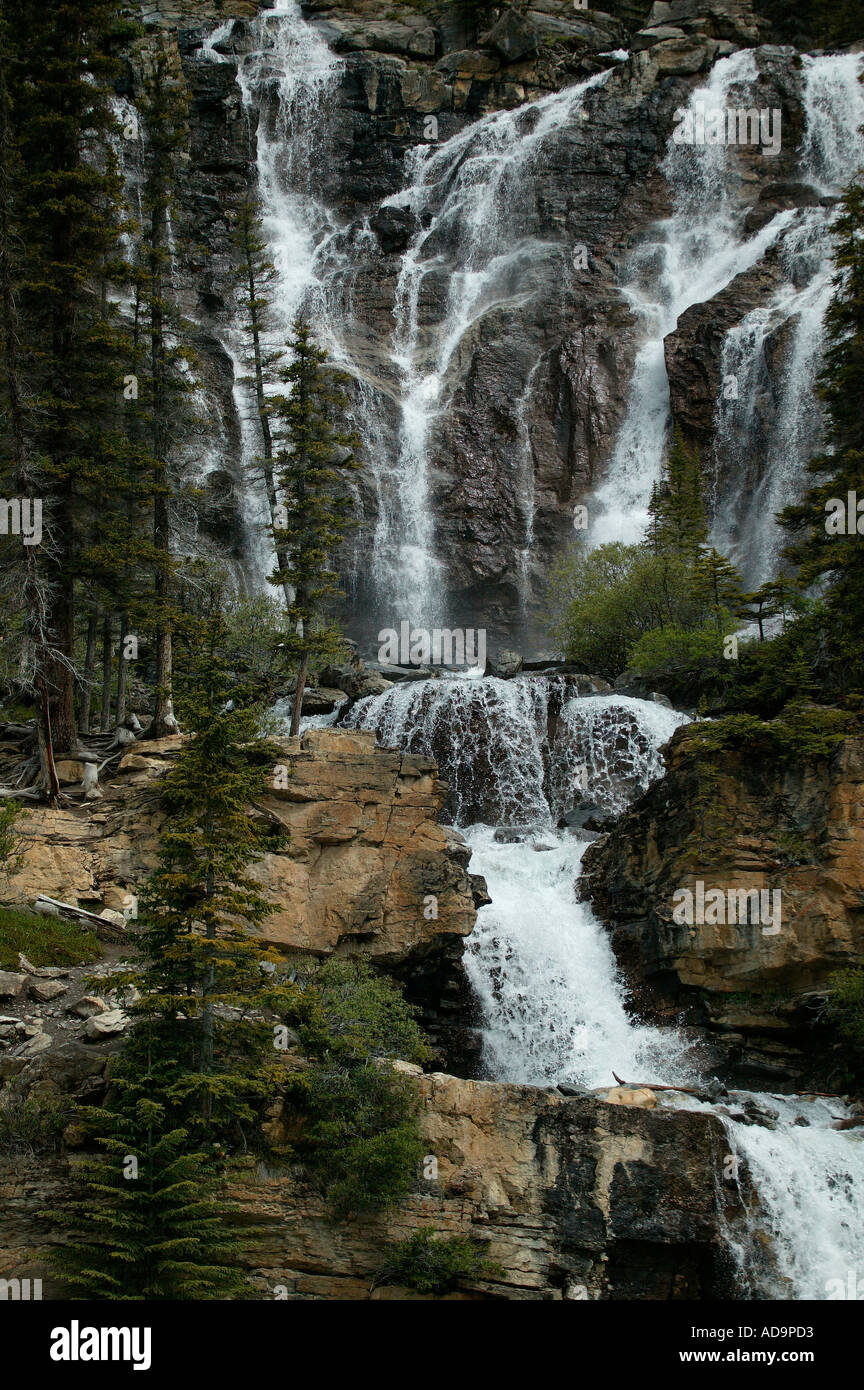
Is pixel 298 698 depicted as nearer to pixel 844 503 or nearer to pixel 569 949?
pixel 569 949

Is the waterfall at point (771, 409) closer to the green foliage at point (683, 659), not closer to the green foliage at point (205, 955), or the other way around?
the green foliage at point (683, 659)

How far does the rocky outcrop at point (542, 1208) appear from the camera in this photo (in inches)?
568

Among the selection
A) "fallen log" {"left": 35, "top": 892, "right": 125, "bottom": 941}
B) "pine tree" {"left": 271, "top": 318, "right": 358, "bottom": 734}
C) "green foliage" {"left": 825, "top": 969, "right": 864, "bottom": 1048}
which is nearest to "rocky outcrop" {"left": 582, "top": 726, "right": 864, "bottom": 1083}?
"green foliage" {"left": 825, "top": 969, "right": 864, "bottom": 1048}

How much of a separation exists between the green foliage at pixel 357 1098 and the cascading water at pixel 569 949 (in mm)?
4692

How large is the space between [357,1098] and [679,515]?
85.4 feet

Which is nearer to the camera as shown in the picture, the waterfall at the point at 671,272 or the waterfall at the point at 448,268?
the waterfall at the point at 448,268

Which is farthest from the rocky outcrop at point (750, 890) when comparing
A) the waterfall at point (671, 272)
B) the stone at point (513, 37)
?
the stone at point (513, 37)

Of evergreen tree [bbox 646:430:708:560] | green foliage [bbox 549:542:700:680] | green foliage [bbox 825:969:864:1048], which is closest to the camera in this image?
green foliage [bbox 825:969:864:1048]

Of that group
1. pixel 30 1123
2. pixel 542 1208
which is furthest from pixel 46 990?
pixel 542 1208

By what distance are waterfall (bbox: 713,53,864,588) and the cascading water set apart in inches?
575

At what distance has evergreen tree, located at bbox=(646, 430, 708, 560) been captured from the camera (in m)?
36.2

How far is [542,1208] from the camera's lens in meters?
15.1

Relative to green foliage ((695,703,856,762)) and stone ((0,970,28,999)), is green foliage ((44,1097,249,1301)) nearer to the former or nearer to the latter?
stone ((0,970,28,999))

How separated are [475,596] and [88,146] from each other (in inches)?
984
